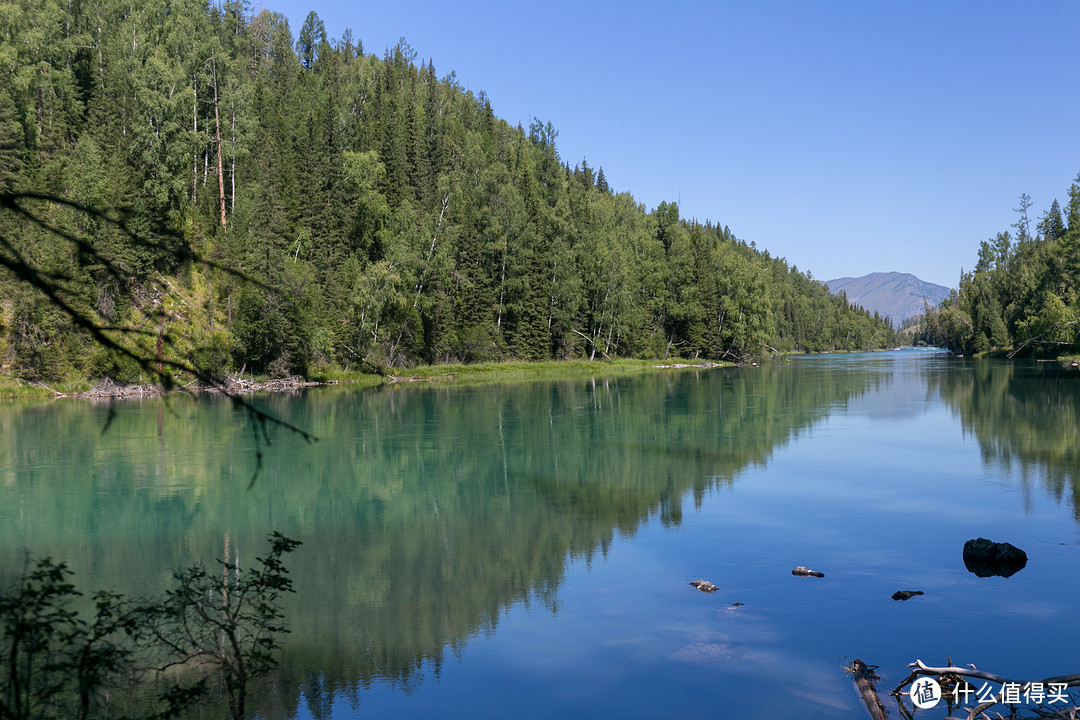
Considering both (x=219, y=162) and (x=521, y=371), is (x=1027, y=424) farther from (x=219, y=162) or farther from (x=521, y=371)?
(x=219, y=162)

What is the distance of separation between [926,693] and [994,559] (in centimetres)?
682

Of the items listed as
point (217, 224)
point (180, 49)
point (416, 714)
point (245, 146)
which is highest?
point (180, 49)

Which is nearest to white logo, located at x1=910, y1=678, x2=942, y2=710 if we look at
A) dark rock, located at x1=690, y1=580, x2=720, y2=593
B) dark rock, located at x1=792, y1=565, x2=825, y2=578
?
dark rock, located at x1=690, y1=580, x2=720, y2=593

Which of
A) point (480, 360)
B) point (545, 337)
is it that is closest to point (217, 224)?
point (480, 360)

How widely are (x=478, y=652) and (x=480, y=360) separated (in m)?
68.2

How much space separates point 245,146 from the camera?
66.7 m

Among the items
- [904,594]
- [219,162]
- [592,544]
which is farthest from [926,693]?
[219,162]

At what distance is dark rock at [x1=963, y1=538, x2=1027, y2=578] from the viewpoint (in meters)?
14.2

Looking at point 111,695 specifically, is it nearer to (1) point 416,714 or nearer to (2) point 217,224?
(1) point 416,714

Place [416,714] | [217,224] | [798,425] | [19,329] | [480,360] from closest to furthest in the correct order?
[416,714], [798,425], [19,329], [217,224], [480,360]

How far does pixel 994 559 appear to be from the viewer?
14406 mm

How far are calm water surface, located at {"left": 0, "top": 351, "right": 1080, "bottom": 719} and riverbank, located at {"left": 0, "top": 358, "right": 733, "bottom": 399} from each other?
15.3m

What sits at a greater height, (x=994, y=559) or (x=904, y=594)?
(x=994, y=559)

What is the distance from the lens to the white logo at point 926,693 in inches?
343
